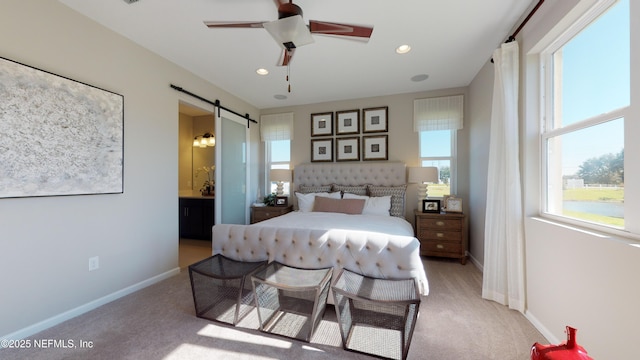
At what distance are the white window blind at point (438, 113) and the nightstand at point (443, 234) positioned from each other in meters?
1.45

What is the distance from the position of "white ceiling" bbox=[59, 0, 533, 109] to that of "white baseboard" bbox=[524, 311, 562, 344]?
2660 millimetres

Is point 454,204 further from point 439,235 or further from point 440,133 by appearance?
point 440,133

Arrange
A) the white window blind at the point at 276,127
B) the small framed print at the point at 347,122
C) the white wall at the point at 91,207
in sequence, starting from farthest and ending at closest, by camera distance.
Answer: the white window blind at the point at 276,127, the small framed print at the point at 347,122, the white wall at the point at 91,207

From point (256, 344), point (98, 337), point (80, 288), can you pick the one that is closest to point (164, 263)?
point (80, 288)

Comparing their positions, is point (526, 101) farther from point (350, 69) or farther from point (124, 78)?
point (124, 78)

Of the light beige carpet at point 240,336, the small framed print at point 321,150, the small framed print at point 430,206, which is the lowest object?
the light beige carpet at point 240,336

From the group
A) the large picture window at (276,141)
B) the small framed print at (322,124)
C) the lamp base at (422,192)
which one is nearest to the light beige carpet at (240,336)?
the lamp base at (422,192)

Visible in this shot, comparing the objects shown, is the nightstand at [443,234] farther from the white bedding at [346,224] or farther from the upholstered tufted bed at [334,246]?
the upholstered tufted bed at [334,246]

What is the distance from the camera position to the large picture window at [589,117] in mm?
1379

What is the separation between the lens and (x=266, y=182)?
5.09 meters

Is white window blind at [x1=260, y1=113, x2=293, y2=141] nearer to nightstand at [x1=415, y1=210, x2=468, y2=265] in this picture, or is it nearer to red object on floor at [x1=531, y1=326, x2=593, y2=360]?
nightstand at [x1=415, y1=210, x2=468, y2=265]

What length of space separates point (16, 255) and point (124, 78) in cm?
180

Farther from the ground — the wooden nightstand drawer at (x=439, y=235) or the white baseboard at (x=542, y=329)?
the wooden nightstand drawer at (x=439, y=235)

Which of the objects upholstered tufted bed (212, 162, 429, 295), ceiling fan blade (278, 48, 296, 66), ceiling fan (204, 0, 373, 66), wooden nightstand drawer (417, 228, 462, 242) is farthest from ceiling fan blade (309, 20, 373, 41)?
wooden nightstand drawer (417, 228, 462, 242)
